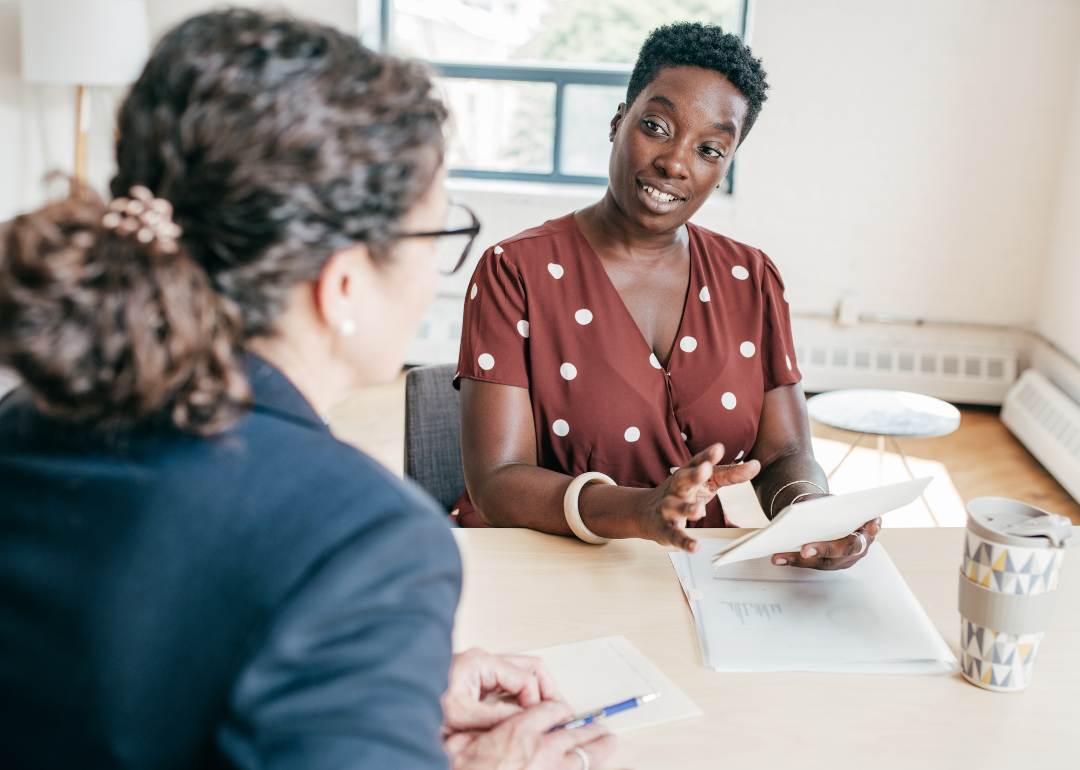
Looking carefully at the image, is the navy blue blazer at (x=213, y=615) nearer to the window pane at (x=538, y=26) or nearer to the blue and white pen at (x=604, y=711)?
the blue and white pen at (x=604, y=711)

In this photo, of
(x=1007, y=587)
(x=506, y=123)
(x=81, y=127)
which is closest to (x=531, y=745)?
(x=1007, y=587)

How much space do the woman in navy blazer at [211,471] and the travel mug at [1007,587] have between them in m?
0.65

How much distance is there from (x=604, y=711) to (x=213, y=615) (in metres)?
0.50

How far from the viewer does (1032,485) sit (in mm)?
3525

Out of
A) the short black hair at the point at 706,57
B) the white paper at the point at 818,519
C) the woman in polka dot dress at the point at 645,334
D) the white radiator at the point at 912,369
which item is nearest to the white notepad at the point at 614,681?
the white paper at the point at 818,519

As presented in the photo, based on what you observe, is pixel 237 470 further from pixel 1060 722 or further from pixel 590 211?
pixel 590 211

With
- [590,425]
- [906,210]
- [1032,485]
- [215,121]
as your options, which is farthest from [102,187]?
[906,210]

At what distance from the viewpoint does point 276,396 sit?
65 centimetres

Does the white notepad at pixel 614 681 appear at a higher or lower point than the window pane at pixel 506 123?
lower

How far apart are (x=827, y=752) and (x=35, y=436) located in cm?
78

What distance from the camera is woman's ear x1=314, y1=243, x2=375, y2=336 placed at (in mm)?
677

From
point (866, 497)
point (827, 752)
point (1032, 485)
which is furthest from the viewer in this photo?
point (1032, 485)

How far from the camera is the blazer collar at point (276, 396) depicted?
644 millimetres

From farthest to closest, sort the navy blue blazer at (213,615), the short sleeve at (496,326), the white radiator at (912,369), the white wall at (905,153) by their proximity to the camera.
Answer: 1. the white radiator at (912,369)
2. the white wall at (905,153)
3. the short sleeve at (496,326)
4. the navy blue blazer at (213,615)
